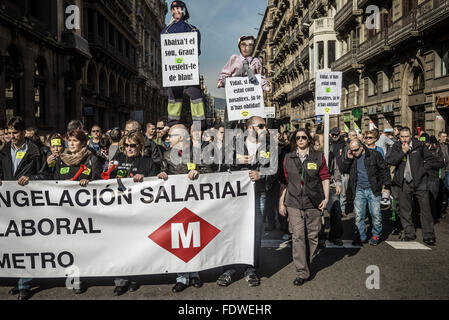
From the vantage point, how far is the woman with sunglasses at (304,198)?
4.88 m

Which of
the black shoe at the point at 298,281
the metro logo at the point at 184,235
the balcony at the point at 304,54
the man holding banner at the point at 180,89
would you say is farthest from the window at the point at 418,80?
the balcony at the point at 304,54

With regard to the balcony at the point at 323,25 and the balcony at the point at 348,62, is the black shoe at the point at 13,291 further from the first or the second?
the balcony at the point at 323,25

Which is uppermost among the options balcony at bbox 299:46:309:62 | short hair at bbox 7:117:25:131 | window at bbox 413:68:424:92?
balcony at bbox 299:46:309:62

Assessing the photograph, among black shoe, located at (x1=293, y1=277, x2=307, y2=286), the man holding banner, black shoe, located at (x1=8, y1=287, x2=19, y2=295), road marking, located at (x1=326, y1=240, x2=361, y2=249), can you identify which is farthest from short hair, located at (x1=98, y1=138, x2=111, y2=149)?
black shoe, located at (x1=293, y1=277, x2=307, y2=286)

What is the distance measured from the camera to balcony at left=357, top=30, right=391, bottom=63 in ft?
75.9

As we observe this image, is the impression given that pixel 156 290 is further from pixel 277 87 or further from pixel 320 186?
pixel 277 87

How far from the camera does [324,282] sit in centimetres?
485

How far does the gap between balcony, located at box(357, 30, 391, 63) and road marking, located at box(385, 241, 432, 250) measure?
61.1ft

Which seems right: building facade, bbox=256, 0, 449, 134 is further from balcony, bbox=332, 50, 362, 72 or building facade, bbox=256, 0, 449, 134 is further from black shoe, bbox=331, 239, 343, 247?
black shoe, bbox=331, 239, 343, 247

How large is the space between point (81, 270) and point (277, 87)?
6447 centimetres

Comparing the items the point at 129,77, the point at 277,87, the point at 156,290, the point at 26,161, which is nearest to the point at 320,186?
the point at 156,290

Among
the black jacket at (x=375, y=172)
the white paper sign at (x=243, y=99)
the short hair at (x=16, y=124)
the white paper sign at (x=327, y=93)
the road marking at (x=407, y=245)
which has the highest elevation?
the white paper sign at (x=327, y=93)

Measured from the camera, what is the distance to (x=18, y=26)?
56.5 ft

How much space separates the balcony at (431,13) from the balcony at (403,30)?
541 millimetres
